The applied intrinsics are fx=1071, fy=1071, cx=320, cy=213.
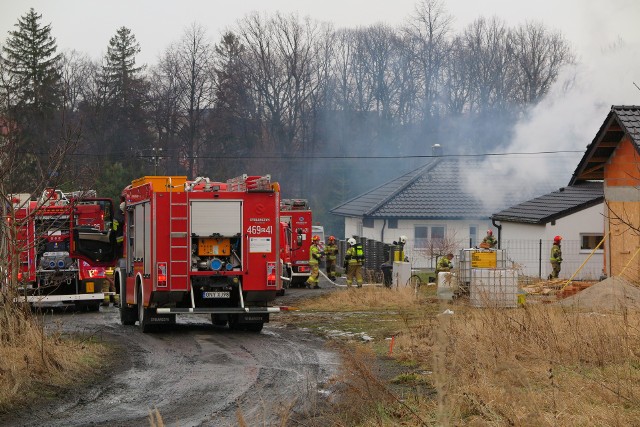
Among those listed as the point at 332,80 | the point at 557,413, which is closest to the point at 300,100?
the point at 332,80

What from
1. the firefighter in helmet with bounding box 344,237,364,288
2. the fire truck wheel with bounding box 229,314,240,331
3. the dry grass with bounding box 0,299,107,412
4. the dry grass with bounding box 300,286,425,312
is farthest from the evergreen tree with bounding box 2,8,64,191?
the dry grass with bounding box 0,299,107,412

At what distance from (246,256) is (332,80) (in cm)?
4889

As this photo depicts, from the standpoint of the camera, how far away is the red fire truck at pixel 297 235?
1374 inches

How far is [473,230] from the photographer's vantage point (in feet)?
158

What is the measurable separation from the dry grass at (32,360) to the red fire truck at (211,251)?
11.5ft

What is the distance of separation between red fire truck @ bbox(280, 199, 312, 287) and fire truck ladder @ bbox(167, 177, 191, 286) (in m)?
16.1

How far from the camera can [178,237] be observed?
1809 centimetres

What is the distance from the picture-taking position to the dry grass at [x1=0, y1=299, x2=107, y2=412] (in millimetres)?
11283

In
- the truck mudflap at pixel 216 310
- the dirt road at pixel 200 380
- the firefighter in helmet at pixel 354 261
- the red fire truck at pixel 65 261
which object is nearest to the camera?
the dirt road at pixel 200 380

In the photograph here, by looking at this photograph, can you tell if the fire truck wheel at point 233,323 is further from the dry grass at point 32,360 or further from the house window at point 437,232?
the house window at point 437,232

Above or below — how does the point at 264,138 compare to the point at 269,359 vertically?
above

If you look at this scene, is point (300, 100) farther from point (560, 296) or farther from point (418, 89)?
point (560, 296)

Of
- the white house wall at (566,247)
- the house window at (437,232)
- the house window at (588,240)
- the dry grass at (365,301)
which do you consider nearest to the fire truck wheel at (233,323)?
the dry grass at (365,301)

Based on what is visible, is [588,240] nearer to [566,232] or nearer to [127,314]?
[566,232]
